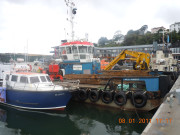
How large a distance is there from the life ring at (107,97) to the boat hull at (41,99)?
7.63 feet

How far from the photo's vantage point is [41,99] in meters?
9.33

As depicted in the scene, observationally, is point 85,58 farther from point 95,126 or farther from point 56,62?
point 95,126

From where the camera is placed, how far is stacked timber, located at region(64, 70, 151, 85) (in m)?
10.4

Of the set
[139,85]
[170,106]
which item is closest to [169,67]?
[139,85]

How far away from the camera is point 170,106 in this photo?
6.03 metres

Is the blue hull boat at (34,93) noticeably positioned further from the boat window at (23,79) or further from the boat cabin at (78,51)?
the boat cabin at (78,51)

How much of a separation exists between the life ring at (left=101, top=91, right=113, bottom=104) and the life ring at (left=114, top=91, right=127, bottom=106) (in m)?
0.35

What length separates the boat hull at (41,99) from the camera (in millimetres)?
9258

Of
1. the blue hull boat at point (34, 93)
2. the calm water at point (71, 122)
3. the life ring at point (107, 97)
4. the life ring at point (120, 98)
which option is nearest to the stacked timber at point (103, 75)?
the life ring at point (107, 97)

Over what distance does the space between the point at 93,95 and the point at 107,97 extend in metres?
1.07

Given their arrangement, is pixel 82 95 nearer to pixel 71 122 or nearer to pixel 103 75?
pixel 103 75

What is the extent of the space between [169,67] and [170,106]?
13865 mm

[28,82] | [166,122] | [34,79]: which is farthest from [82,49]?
[166,122]

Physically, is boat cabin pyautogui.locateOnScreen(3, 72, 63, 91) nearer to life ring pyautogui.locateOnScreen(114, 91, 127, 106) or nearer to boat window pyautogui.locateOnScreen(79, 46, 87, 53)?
life ring pyautogui.locateOnScreen(114, 91, 127, 106)
